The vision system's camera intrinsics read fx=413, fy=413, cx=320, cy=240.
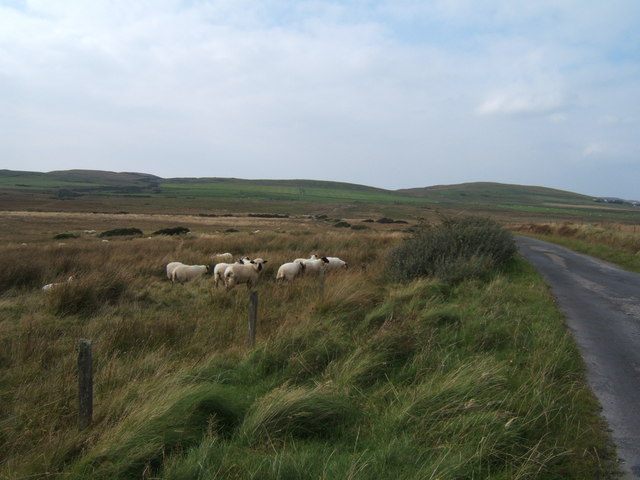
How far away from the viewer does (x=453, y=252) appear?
1260 cm

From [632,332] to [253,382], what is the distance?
647 centimetres

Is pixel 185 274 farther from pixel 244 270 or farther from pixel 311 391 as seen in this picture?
pixel 311 391

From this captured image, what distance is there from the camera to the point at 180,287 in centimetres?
1220

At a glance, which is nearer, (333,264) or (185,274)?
(185,274)

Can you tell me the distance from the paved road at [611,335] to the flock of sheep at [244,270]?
6.22m

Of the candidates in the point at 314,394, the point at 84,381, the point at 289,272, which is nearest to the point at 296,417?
the point at 314,394

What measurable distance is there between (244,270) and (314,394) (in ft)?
27.2

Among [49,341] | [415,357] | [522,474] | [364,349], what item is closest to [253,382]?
[364,349]

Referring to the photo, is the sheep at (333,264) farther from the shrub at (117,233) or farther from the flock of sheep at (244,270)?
the shrub at (117,233)

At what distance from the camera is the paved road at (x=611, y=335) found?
399cm

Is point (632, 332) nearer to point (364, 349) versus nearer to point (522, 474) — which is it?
point (364, 349)

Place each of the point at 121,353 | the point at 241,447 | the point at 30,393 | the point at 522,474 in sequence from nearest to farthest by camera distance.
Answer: the point at 522,474 → the point at 241,447 → the point at 30,393 → the point at 121,353

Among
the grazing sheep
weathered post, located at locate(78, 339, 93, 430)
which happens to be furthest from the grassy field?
the grazing sheep

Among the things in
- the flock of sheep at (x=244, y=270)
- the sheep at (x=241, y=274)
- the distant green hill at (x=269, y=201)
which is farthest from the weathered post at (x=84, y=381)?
the distant green hill at (x=269, y=201)
